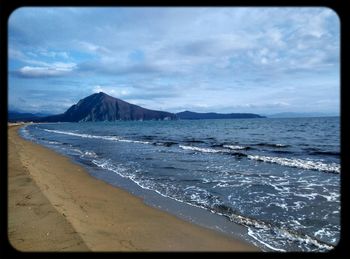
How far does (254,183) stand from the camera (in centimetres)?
967

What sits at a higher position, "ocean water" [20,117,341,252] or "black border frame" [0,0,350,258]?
"black border frame" [0,0,350,258]

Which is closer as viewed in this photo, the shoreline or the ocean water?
the shoreline

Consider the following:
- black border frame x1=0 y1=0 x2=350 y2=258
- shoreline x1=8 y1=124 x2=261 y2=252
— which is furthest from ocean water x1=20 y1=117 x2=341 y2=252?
black border frame x1=0 y1=0 x2=350 y2=258

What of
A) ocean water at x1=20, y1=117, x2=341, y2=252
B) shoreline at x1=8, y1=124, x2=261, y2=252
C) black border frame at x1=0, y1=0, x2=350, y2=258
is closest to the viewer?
black border frame at x1=0, y1=0, x2=350, y2=258

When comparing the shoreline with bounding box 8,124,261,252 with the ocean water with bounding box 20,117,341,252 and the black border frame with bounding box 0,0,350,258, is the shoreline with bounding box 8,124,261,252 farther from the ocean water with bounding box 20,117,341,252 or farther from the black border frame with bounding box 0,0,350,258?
the black border frame with bounding box 0,0,350,258
